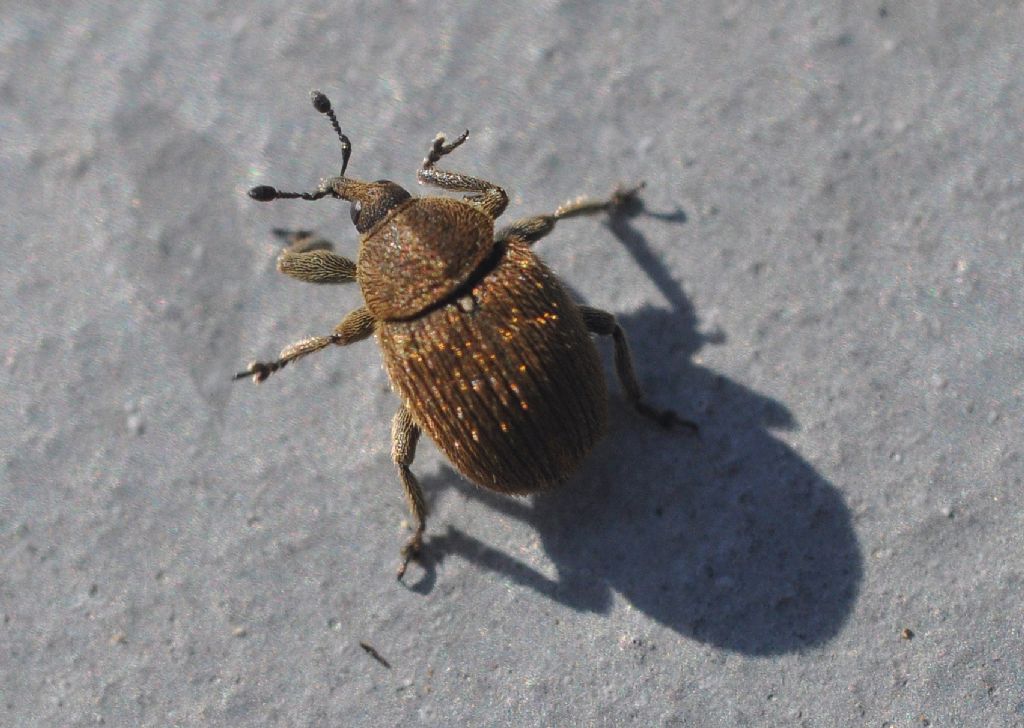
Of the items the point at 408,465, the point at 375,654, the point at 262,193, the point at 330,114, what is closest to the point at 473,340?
the point at 408,465

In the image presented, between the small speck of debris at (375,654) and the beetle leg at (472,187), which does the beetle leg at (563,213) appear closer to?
the beetle leg at (472,187)

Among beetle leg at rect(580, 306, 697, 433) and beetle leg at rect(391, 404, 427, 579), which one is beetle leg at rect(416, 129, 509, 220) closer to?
beetle leg at rect(580, 306, 697, 433)

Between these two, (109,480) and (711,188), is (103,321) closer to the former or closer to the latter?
(109,480)

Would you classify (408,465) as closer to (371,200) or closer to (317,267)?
(317,267)

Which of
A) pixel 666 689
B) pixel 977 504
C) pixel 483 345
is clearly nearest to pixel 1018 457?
pixel 977 504

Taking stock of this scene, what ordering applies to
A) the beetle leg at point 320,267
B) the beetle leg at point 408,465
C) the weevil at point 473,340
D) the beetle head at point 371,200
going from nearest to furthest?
1. the weevil at point 473,340
2. the beetle leg at point 408,465
3. the beetle head at point 371,200
4. the beetle leg at point 320,267

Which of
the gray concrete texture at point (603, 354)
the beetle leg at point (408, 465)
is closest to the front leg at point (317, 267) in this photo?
the gray concrete texture at point (603, 354)
